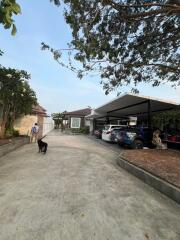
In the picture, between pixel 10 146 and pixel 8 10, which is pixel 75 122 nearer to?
pixel 10 146

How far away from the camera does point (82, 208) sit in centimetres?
473

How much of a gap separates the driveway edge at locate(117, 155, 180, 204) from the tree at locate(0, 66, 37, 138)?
31.5ft

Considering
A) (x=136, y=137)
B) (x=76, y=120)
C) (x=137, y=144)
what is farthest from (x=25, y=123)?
(x=76, y=120)

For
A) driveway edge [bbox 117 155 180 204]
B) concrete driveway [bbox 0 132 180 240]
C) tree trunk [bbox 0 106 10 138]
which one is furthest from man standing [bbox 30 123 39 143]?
driveway edge [bbox 117 155 180 204]

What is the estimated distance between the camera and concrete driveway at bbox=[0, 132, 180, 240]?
12.2 feet

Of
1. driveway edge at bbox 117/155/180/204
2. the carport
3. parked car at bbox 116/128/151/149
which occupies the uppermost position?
the carport

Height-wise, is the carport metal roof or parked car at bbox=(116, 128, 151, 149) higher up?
the carport metal roof

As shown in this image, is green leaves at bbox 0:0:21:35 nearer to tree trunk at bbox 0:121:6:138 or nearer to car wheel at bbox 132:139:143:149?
car wheel at bbox 132:139:143:149

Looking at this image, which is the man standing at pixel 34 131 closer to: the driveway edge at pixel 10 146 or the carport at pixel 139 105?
the driveway edge at pixel 10 146

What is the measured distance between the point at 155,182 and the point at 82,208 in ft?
9.50

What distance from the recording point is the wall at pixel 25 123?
19484 mm

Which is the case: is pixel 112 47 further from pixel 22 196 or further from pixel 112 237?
pixel 112 237

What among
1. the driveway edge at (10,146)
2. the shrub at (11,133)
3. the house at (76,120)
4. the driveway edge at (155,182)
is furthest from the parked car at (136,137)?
the house at (76,120)

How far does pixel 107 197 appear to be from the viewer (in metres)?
5.54
